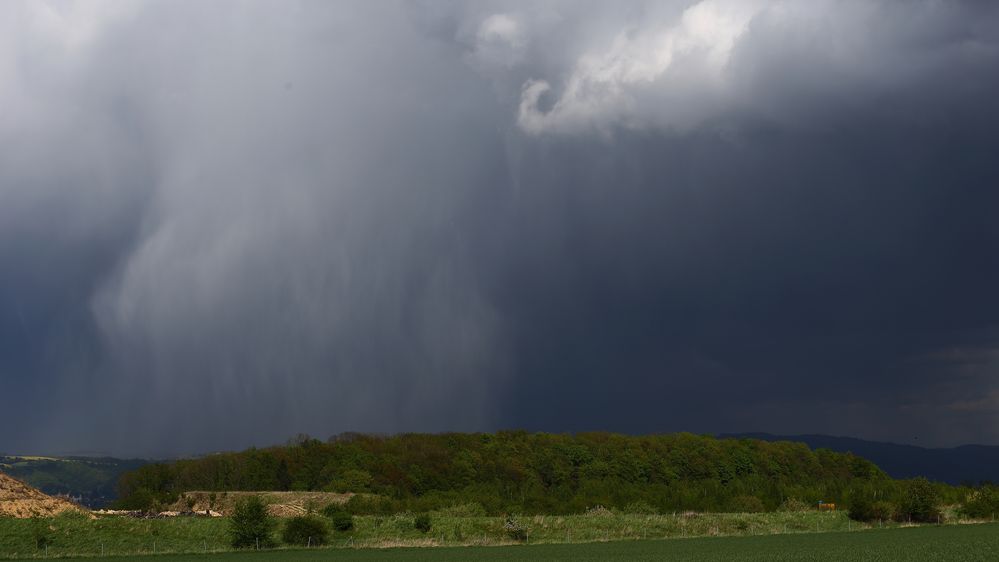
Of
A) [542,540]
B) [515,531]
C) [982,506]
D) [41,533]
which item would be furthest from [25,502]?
[982,506]

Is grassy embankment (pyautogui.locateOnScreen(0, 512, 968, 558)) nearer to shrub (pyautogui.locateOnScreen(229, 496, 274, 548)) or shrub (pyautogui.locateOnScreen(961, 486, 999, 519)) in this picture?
shrub (pyautogui.locateOnScreen(229, 496, 274, 548))

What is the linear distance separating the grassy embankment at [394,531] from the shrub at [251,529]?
2251 mm

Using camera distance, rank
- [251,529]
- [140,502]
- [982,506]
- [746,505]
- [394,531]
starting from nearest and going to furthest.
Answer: [251,529] → [394,531] → [982,506] → [140,502] → [746,505]

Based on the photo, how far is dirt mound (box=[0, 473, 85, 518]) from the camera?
364 feet

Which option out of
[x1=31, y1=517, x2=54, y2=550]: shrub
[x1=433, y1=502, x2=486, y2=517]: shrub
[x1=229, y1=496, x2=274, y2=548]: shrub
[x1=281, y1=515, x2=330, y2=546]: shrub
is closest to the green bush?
[x1=281, y1=515, x2=330, y2=546]: shrub

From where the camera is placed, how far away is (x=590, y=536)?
114750mm

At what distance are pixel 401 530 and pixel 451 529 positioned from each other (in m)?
7.07

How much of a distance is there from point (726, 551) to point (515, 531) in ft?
122

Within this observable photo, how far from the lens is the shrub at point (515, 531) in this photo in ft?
367

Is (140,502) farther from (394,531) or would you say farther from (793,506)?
(793,506)

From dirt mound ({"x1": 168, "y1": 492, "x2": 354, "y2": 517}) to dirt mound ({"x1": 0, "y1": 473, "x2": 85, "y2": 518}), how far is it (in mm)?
29648

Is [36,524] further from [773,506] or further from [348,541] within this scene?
[773,506]

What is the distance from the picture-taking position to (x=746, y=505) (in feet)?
559

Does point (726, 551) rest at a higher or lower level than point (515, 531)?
lower
